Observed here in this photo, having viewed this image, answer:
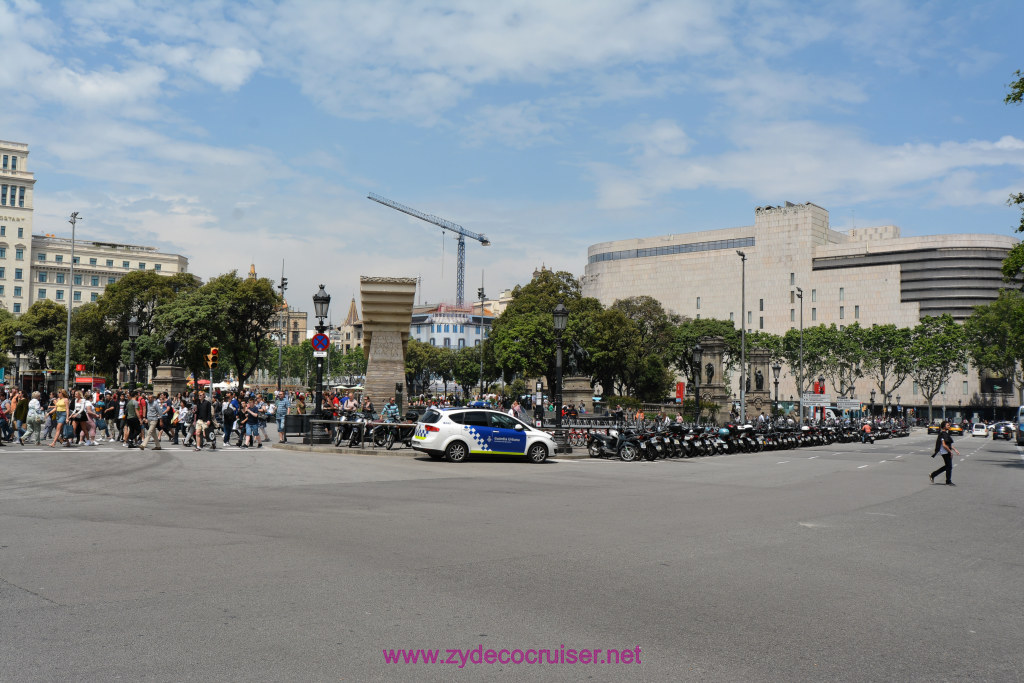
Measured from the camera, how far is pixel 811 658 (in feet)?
18.0

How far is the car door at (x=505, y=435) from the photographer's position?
78.0ft

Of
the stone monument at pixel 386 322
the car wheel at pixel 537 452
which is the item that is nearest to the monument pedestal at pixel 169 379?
the stone monument at pixel 386 322

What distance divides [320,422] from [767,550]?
19.7 metres

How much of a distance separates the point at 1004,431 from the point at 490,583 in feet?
224

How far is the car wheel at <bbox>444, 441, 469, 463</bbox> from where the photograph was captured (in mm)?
23250

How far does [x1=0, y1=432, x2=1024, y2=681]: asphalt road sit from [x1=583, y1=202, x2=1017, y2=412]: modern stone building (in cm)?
9112

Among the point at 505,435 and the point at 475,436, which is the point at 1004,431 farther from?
the point at 475,436

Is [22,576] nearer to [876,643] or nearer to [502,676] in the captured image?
[502,676]

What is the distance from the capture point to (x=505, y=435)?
23953 mm

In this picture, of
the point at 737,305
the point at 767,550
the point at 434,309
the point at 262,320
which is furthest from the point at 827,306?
the point at 767,550

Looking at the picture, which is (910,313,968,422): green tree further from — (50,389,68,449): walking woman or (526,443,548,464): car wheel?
(50,389,68,449): walking woman

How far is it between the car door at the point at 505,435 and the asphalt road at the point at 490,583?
886 centimetres

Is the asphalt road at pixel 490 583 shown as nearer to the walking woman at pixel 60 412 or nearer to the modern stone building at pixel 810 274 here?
the walking woman at pixel 60 412

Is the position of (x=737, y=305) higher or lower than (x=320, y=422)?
higher
